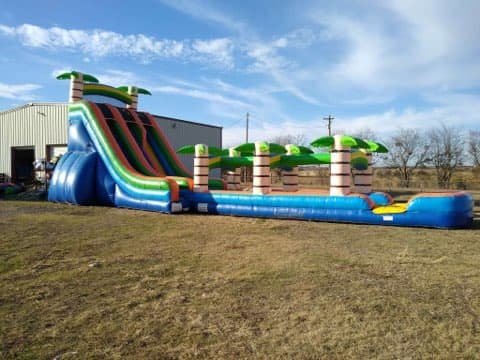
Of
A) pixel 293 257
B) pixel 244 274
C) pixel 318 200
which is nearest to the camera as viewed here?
pixel 244 274

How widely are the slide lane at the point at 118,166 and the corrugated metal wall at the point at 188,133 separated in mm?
8905

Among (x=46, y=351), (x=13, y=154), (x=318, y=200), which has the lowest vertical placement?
(x=46, y=351)

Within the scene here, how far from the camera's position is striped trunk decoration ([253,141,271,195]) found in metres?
9.22

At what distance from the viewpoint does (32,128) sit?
64.0 feet

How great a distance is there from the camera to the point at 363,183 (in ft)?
31.0

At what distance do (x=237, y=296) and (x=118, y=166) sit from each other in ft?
25.8

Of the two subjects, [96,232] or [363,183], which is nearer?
[96,232]

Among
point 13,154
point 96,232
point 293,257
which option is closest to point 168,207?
point 96,232

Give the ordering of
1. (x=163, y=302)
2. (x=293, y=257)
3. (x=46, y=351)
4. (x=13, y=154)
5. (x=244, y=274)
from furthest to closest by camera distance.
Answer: (x=13, y=154) → (x=293, y=257) → (x=244, y=274) → (x=163, y=302) → (x=46, y=351)

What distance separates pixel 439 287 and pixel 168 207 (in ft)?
22.0

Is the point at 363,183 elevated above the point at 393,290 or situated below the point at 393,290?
above

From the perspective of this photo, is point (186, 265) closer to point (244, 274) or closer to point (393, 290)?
point (244, 274)

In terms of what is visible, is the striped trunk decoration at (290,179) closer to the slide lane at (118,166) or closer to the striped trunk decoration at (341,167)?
the slide lane at (118,166)

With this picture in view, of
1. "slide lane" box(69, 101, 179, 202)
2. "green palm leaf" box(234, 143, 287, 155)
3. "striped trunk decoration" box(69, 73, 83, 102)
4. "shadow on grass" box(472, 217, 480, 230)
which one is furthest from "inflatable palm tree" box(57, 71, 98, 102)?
"shadow on grass" box(472, 217, 480, 230)
